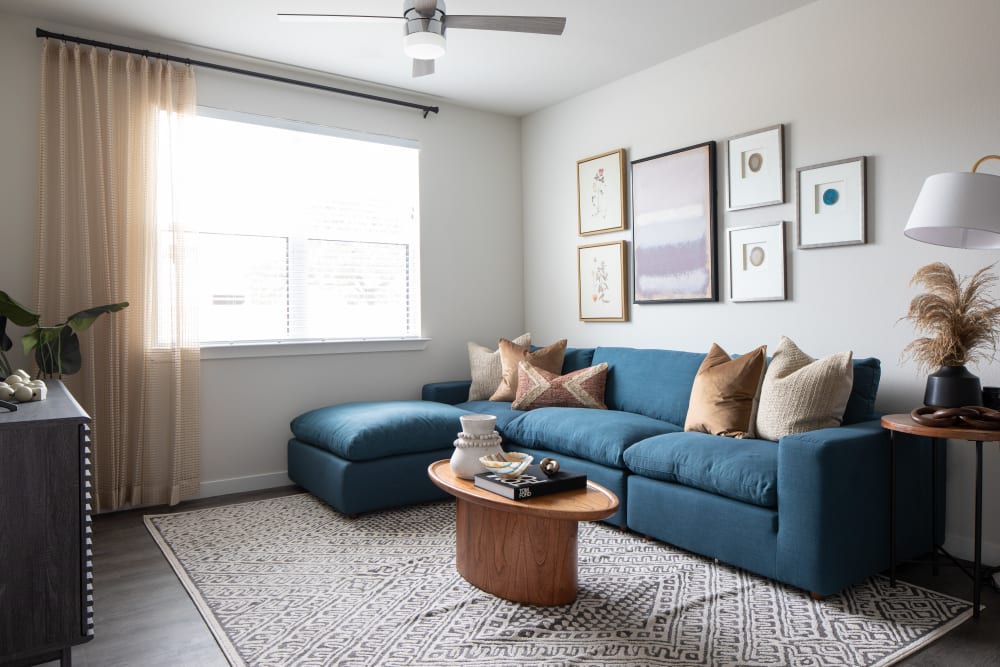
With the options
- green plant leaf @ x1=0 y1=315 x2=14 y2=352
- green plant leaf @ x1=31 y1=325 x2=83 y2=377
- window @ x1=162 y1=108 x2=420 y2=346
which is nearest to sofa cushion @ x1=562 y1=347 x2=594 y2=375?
window @ x1=162 y1=108 x2=420 y2=346

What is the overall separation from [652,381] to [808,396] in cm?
115

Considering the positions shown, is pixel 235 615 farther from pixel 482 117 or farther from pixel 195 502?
pixel 482 117

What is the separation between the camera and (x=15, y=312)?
A: 3047 millimetres

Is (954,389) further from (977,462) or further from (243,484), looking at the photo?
(243,484)

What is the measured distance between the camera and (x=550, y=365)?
4.48m

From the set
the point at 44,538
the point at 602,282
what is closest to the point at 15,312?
the point at 44,538

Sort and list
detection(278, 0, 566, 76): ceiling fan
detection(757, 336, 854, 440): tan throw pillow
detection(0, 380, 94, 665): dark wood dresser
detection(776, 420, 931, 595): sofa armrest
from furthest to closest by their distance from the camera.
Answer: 1. detection(757, 336, 854, 440): tan throw pillow
2. detection(278, 0, 566, 76): ceiling fan
3. detection(776, 420, 931, 595): sofa armrest
4. detection(0, 380, 94, 665): dark wood dresser

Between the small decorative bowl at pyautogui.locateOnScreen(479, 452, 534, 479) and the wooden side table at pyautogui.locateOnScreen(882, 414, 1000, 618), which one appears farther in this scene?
the small decorative bowl at pyautogui.locateOnScreen(479, 452, 534, 479)

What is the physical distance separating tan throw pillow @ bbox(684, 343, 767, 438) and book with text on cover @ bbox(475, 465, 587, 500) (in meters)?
0.95

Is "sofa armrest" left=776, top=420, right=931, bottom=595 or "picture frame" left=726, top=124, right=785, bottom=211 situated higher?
"picture frame" left=726, top=124, right=785, bottom=211

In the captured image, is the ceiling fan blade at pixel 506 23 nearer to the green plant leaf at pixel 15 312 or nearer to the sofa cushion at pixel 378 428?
the sofa cushion at pixel 378 428

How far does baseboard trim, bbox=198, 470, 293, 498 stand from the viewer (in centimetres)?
410

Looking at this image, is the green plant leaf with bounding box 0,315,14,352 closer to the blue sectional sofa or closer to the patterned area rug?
the patterned area rug

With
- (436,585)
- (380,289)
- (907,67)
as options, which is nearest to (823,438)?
(436,585)
